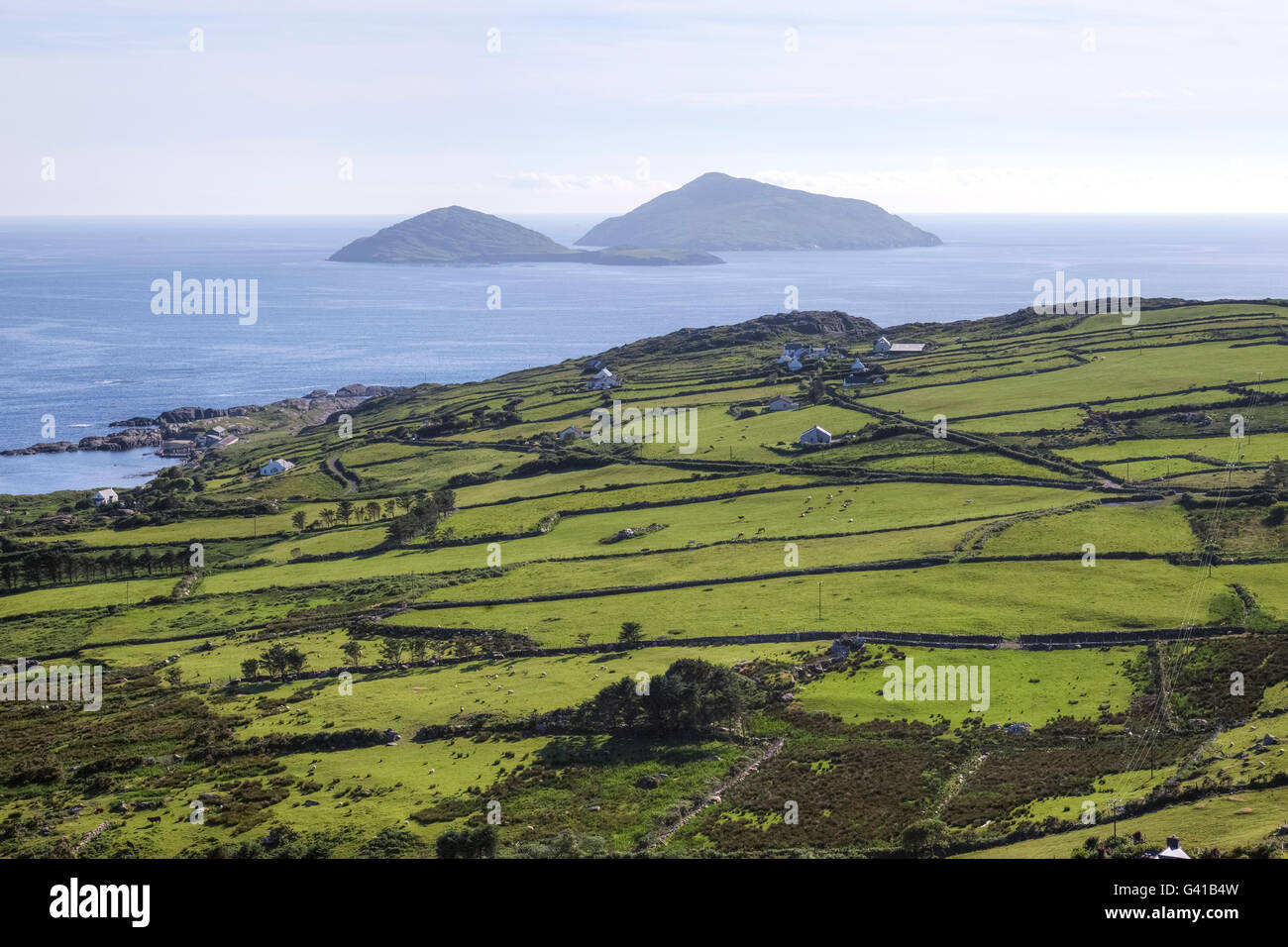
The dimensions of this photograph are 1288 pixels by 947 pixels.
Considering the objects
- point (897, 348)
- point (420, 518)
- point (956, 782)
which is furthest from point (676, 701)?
point (897, 348)

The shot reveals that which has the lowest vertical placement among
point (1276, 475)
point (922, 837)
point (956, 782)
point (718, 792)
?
point (718, 792)

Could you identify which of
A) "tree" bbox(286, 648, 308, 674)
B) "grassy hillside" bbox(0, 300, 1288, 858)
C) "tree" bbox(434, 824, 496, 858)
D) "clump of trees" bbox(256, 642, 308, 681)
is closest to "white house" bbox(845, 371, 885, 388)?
"grassy hillside" bbox(0, 300, 1288, 858)

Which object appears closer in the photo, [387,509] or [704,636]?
[704,636]

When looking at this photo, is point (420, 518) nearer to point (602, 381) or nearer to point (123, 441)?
point (602, 381)

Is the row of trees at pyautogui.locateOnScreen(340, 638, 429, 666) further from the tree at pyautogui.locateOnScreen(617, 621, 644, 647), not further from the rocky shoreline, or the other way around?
the rocky shoreline

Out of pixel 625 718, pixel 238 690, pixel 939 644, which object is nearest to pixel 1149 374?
pixel 939 644

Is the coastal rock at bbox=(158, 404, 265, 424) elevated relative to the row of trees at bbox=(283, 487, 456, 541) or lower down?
elevated
